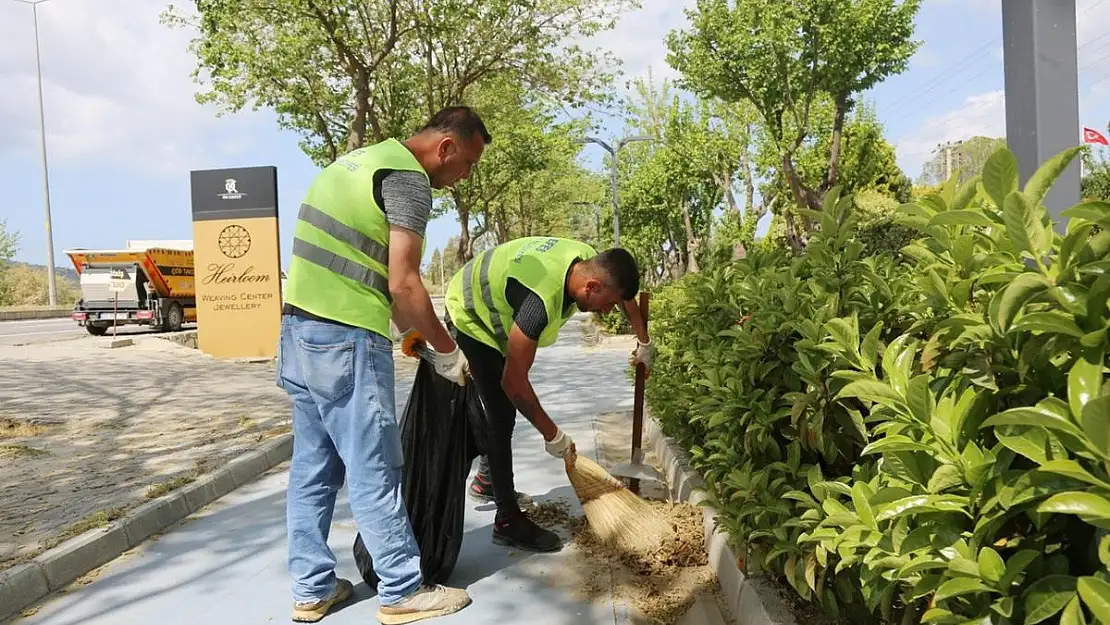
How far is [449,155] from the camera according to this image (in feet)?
9.76

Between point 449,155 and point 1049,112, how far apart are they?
78.6 inches

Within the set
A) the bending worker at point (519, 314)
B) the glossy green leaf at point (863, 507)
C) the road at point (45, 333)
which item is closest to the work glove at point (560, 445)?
the bending worker at point (519, 314)

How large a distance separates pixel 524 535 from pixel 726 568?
108cm

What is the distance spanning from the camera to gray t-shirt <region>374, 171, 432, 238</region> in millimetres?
2732

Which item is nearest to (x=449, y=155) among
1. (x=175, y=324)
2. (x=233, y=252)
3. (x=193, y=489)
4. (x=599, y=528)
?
(x=599, y=528)

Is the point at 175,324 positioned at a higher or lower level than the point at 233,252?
lower

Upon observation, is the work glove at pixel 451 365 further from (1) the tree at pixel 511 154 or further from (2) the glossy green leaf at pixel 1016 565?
(1) the tree at pixel 511 154

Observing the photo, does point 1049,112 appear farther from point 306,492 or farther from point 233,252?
point 233,252

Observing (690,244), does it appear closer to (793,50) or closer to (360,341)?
(793,50)

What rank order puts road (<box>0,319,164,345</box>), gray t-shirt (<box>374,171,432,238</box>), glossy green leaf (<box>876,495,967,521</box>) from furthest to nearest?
road (<box>0,319,164,345</box>), gray t-shirt (<box>374,171,432,238</box>), glossy green leaf (<box>876,495,967,521</box>)

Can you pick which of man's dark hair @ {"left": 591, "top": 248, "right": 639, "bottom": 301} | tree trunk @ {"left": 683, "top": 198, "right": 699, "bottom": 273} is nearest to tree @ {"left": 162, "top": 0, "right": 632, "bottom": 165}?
man's dark hair @ {"left": 591, "top": 248, "right": 639, "bottom": 301}

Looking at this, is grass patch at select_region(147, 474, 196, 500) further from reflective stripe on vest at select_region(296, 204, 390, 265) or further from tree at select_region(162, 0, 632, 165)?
tree at select_region(162, 0, 632, 165)

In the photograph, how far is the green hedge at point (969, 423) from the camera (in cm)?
109

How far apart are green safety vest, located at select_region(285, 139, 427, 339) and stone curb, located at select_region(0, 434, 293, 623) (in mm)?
1814
